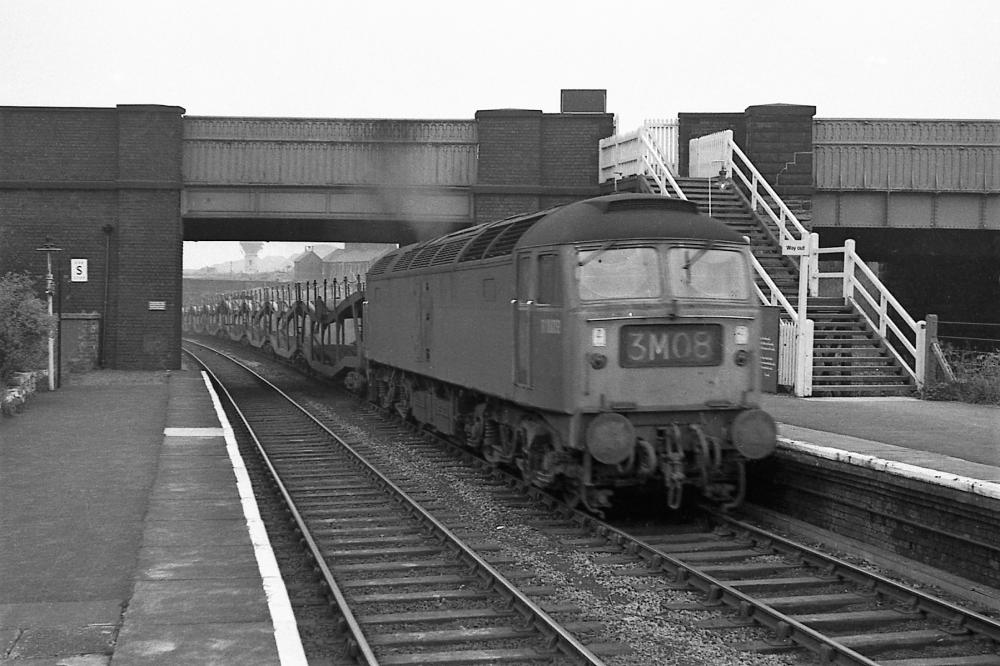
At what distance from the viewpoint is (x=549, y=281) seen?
10.5m

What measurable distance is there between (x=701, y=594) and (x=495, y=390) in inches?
170

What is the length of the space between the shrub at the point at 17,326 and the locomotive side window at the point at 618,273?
44.2ft

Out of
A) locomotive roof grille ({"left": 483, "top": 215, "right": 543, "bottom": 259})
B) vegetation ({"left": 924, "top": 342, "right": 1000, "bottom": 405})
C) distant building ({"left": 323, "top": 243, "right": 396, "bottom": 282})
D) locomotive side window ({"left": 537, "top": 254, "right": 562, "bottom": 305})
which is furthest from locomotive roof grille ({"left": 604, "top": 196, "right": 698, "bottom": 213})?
distant building ({"left": 323, "top": 243, "right": 396, "bottom": 282})

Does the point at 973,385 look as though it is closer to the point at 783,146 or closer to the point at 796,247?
the point at 796,247

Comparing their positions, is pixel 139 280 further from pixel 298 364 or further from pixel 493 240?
pixel 493 240

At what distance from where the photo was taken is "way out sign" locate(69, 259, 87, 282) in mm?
25906

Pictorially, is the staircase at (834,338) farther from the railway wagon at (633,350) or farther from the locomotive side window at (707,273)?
the locomotive side window at (707,273)

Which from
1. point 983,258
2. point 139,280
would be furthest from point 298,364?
point 983,258

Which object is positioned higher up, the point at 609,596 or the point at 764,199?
the point at 764,199

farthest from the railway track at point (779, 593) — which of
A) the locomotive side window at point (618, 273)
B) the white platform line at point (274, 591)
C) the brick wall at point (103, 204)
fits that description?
the brick wall at point (103, 204)

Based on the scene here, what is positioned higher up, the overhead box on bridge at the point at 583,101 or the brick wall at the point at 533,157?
the overhead box on bridge at the point at 583,101

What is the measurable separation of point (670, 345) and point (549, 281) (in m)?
1.30

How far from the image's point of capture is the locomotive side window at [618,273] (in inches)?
400

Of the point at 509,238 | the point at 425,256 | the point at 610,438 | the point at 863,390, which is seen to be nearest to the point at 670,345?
the point at 610,438
